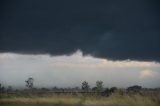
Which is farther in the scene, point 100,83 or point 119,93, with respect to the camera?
point 100,83

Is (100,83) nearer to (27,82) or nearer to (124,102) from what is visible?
(27,82)

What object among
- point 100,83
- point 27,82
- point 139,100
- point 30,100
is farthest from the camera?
point 27,82

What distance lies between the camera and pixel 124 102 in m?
26.8

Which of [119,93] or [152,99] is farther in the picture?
[119,93]

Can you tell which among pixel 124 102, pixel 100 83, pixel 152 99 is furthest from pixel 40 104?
pixel 100 83

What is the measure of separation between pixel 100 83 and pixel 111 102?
223ft

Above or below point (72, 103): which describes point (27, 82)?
above

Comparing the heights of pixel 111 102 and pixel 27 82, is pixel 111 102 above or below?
below

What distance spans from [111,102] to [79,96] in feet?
15.6

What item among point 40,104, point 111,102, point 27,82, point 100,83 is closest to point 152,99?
point 111,102

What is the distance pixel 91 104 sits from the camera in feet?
89.4

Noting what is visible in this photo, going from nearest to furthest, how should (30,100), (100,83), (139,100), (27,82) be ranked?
(139,100) → (30,100) → (100,83) → (27,82)

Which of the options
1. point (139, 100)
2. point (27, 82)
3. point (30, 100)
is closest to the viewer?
point (139, 100)

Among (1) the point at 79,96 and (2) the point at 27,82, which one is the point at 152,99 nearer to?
(1) the point at 79,96
